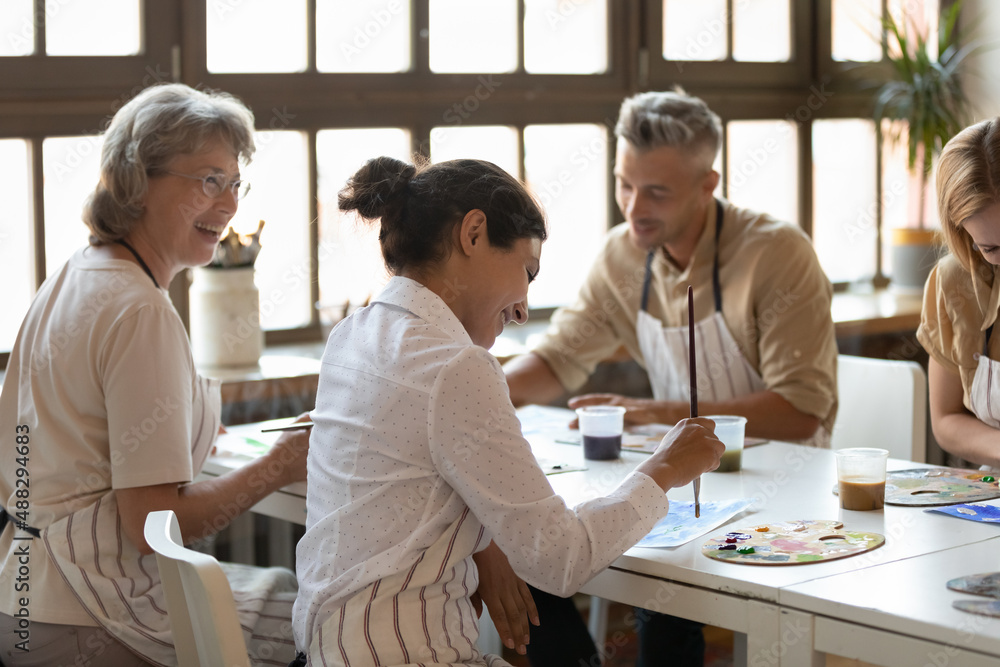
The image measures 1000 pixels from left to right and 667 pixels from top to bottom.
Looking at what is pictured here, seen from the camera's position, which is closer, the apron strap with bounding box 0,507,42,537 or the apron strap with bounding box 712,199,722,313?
the apron strap with bounding box 0,507,42,537

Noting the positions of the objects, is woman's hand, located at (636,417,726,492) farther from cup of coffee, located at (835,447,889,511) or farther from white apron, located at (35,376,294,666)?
white apron, located at (35,376,294,666)

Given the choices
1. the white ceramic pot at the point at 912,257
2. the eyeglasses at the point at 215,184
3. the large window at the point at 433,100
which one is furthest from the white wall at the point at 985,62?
the eyeglasses at the point at 215,184

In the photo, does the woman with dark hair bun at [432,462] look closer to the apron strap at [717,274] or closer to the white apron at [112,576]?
the white apron at [112,576]

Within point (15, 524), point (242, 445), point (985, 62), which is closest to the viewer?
point (15, 524)

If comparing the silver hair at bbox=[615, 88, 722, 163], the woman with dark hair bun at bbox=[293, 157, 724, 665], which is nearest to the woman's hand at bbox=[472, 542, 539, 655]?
the woman with dark hair bun at bbox=[293, 157, 724, 665]

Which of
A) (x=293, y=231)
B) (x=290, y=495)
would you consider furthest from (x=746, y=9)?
(x=290, y=495)

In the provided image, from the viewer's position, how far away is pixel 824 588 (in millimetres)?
1300

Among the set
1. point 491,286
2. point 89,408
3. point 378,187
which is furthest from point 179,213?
point 491,286

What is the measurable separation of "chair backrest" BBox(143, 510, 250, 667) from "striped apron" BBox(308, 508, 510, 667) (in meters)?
→ 0.12

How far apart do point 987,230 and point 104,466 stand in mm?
1493

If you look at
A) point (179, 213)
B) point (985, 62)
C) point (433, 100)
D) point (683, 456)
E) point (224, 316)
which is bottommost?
point (683, 456)

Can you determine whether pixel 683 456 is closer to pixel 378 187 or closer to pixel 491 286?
pixel 491 286

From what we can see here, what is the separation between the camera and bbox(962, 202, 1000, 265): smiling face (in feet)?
6.20

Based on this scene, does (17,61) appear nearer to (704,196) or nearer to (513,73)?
(513,73)
